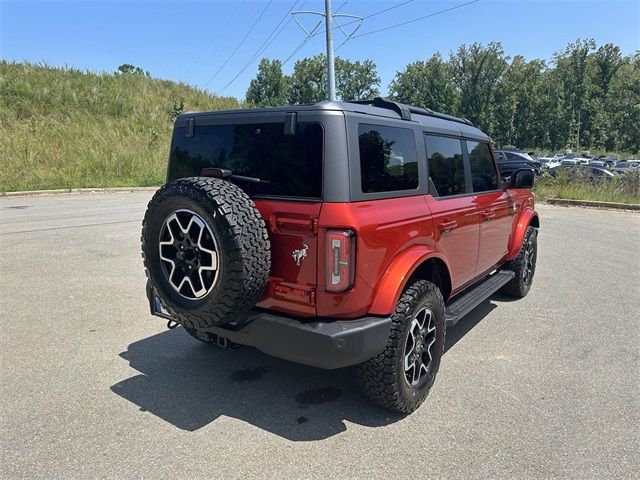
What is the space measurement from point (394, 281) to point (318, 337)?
618 millimetres

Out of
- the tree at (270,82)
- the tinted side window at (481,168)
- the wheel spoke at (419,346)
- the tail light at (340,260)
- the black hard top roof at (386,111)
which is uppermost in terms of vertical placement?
the tree at (270,82)

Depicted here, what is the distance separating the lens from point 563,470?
8.13ft

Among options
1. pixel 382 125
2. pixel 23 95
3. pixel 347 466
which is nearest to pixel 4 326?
pixel 347 466

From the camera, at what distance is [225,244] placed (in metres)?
2.54

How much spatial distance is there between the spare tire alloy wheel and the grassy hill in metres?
16.9

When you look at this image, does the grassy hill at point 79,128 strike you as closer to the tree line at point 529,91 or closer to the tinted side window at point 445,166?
the tinted side window at point 445,166

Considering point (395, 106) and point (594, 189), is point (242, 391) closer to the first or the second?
point (395, 106)

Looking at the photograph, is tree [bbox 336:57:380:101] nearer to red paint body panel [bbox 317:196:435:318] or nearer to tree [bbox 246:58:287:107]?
tree [bbox 246:58:287:107]

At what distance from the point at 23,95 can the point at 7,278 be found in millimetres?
20672

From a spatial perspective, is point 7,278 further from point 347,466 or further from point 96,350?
point 347,466

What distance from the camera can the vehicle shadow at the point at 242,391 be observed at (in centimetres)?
295

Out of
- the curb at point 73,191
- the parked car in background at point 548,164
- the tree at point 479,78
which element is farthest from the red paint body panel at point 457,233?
the tree at point 479,78

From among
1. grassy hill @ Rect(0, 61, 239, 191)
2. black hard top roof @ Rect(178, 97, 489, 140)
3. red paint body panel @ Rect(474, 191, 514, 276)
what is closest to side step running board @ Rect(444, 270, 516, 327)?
red paint body panel @ Rect(474, 191, 514, 276)

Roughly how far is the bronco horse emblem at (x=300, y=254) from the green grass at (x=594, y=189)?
15801 mm
